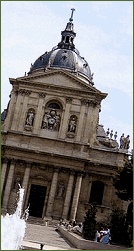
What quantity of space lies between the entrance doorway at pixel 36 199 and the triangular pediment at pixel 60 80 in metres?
10.7

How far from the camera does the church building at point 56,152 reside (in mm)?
39875

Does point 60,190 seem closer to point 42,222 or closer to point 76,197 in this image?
point 76,197

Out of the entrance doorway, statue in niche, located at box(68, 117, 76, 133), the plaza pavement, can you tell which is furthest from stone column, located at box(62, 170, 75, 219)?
the plaza pavement

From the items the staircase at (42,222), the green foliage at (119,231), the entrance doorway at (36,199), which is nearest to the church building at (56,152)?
the entrance doorway at (36,199)

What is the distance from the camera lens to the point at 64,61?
51.7 metres

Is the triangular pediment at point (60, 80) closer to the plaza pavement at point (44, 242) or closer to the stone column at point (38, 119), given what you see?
the stone column at point (38, 119)

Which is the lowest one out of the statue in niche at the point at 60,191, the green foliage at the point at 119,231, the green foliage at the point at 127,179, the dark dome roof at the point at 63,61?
the green foliage at the point at 119,231

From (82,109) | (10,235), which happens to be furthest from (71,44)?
(10,235)

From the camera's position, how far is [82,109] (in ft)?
137

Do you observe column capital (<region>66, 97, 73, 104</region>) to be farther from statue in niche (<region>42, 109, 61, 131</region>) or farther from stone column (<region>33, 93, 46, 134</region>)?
stone column (<region>33, 93, 46, 134</region>)

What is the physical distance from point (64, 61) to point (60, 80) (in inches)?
374

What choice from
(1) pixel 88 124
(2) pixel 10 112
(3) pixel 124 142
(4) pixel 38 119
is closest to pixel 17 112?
(2) pixel 10 112

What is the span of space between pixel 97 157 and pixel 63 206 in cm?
603

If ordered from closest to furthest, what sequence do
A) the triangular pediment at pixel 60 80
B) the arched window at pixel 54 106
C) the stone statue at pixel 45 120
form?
the stone statue at pixel 45 120 → the triangular pediment at pixel 60 80 → the arched window at pixel 54 106
